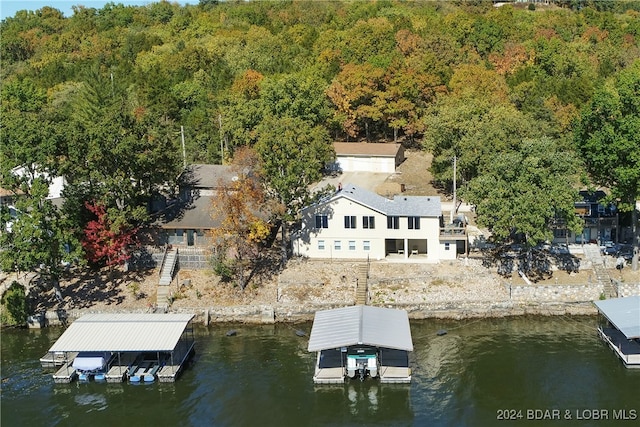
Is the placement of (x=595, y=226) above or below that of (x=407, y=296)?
above

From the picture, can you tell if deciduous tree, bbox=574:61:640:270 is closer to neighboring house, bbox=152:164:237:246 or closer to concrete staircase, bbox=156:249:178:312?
neighboring house, bbox=152:164:237:246

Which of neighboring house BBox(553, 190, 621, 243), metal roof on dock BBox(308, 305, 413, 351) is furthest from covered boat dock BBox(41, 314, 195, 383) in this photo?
neighboring house BBox(553, 190, 621, 243)

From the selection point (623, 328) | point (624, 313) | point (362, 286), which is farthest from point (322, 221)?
point (623, 328)

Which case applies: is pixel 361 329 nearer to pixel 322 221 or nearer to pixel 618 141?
pixel 322 221

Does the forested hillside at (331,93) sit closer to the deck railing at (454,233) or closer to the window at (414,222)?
the deck railing at (454,233)

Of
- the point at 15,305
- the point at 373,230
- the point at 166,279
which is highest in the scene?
the point at 373,230

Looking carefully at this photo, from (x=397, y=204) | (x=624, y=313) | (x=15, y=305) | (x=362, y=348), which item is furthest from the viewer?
(x=397, y=204)

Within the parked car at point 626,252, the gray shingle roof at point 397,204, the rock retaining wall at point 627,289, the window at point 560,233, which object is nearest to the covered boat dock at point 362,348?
the gray shingle roof at point 397,204

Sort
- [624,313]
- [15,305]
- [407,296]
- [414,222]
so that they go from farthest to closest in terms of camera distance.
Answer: [414,222] < [407,296] < [15,305] < [624,313]
